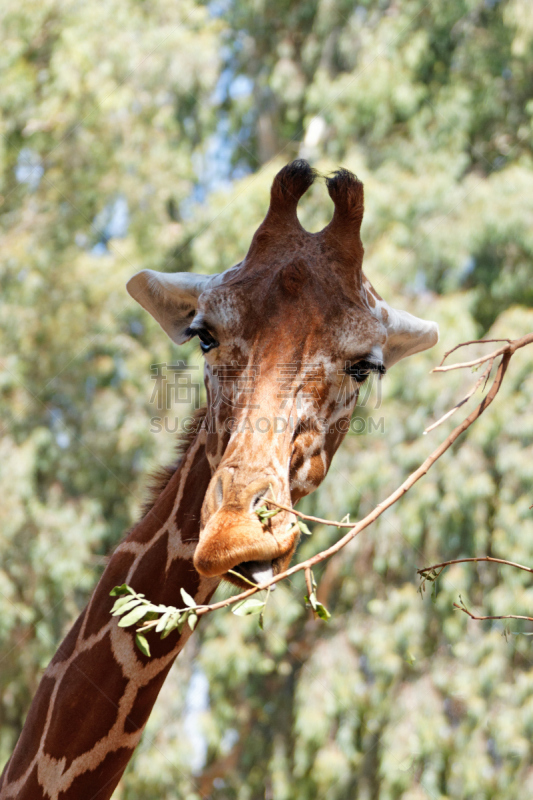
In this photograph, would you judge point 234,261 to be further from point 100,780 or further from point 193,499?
point 100,780

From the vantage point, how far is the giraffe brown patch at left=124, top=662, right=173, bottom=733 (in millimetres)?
2270

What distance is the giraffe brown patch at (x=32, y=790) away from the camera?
2.23 metres

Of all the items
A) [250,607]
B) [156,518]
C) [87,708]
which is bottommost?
[87,708]

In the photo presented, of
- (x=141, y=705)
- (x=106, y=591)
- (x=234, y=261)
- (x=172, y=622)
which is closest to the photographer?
(x=172, y=622)

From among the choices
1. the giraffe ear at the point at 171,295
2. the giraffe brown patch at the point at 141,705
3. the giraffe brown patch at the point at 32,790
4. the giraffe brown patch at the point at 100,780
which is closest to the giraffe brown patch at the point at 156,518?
the giraffe brown patch at the point at 141,705

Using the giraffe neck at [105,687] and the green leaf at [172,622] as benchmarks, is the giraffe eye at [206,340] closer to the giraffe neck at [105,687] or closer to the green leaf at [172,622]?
the giraffe neck at [105,687]

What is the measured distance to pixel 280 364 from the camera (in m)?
2.02

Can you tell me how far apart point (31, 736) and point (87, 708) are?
0.25 metres

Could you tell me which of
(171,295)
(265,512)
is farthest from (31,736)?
(171,295)

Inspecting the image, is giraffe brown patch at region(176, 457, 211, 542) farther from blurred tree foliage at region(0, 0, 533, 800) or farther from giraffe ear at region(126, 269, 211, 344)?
blurred tree foliage at region(0, 0, 533, 800)

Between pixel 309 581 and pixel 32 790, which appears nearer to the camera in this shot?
pixel 309 581

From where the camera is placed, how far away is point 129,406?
8375mm

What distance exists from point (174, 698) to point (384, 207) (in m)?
5.25

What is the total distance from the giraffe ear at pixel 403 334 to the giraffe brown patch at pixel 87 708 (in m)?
1.33
